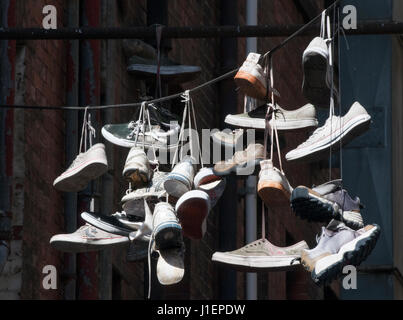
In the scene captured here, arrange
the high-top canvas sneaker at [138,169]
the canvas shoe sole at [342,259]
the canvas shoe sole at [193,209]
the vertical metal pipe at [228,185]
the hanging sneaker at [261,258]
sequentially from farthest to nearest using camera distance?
the vertical metal pipe at [228,185]
the high-top canvas sneaker at [138,169]
the hanging sneaker at [261,258]
the canvas shoe sole at [193,209]
the canvas shoe sole at [342,259]

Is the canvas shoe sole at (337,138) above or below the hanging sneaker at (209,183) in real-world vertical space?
above

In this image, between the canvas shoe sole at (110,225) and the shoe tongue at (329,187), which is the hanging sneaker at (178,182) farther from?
the shoe tongue at (329,187)

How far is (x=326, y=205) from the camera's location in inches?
427

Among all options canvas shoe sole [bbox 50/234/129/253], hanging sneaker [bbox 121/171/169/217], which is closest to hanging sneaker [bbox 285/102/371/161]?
hanging sneaker [bbox 121/171/169/217]

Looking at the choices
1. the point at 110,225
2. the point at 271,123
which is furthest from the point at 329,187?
the point at 110,225

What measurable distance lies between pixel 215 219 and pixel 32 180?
493 centimetres

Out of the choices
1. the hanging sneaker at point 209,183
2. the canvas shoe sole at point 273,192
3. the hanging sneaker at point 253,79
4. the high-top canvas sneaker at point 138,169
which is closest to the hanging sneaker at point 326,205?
the canvas shoe sole at point 273,192

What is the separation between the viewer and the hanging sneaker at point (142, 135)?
39.3ft

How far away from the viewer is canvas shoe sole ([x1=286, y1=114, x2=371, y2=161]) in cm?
1112

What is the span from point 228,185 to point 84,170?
5838 mm

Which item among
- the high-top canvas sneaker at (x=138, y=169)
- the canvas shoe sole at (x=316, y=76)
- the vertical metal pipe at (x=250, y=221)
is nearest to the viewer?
the canvas shoe sole at (x=316, y=76)

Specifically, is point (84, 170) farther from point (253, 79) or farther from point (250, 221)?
point (250, 221)

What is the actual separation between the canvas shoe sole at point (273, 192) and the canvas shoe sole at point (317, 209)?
0.21 metres

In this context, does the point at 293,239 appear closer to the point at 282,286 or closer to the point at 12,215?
the point at 282,286
